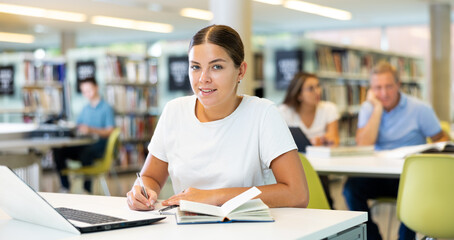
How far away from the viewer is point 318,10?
409 inches

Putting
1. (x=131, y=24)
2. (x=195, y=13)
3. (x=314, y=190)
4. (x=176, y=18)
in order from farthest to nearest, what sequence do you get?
(x=131, y=24), (x=176, y=18), (x=195, y=13), (x=314, y=190)

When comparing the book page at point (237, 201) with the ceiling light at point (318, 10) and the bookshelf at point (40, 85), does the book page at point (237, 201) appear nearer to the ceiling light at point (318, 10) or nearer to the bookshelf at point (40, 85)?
the bookshelf at point (40, 85)

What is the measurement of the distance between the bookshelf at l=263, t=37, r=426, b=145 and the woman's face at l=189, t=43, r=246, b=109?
539cm

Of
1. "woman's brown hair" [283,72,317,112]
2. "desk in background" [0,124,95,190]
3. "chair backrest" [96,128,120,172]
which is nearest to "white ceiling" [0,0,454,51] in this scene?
"chair backrest" [96,128,120,172]

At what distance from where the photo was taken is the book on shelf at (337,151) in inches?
139

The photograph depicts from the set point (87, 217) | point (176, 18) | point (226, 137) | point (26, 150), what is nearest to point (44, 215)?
point (87, 217)

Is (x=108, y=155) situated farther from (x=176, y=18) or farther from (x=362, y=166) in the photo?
(x=176, y=18)

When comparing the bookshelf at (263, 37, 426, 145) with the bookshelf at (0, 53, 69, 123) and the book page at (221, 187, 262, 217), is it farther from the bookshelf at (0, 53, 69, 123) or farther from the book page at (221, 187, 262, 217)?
the book page at (221, 187, 262, 217)

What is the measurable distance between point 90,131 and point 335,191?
2834 millimetres

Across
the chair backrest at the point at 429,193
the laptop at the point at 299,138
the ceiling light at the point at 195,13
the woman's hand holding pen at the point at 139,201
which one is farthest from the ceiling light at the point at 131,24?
the woman's hand holding pen at the point at 139,201

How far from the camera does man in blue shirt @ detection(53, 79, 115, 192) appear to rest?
644cm

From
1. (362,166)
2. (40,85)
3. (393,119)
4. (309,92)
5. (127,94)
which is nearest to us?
(362,166)

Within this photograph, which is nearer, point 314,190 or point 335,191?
point 314,190

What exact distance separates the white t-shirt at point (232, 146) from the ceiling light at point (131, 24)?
30.7ft
